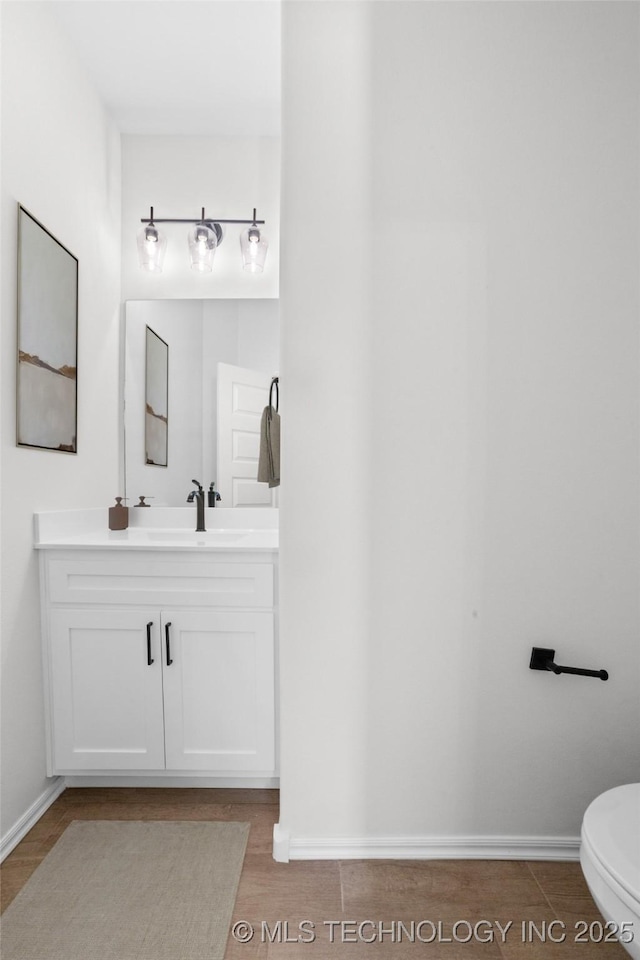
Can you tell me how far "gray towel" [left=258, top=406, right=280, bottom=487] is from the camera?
2281 millimetres

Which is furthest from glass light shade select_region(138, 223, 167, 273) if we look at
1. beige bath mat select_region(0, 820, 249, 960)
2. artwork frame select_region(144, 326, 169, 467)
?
beige bath mat select_region(0, 820, 249, 960)

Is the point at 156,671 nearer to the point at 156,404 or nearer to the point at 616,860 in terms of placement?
the point at 156,404

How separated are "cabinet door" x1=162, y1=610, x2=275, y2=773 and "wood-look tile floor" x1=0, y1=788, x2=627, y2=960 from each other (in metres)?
0.24

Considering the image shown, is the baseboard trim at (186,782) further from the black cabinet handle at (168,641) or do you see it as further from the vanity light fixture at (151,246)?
the vanity light fixture at (151,246)

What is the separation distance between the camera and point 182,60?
6.84 feet

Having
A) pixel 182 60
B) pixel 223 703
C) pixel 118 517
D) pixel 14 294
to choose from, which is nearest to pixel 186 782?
pixel 223 703

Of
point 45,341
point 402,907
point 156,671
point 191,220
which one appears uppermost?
point 191,220

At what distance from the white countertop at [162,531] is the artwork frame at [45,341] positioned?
0.87 ft

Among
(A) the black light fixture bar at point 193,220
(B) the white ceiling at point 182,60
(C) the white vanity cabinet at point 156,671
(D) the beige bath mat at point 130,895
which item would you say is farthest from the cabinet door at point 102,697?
(B) the white ceiling at point 182,60

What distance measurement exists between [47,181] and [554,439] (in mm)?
1778

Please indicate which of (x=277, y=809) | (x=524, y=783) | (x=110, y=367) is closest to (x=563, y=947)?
(x=524, y=783)

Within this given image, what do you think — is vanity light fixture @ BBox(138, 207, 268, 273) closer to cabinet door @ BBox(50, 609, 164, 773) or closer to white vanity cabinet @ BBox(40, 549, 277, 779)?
white vanity cabinet @ BBox(40, 549, 277, 779)

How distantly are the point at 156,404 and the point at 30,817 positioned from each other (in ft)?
4.96

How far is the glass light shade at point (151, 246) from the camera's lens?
92.4 inches
